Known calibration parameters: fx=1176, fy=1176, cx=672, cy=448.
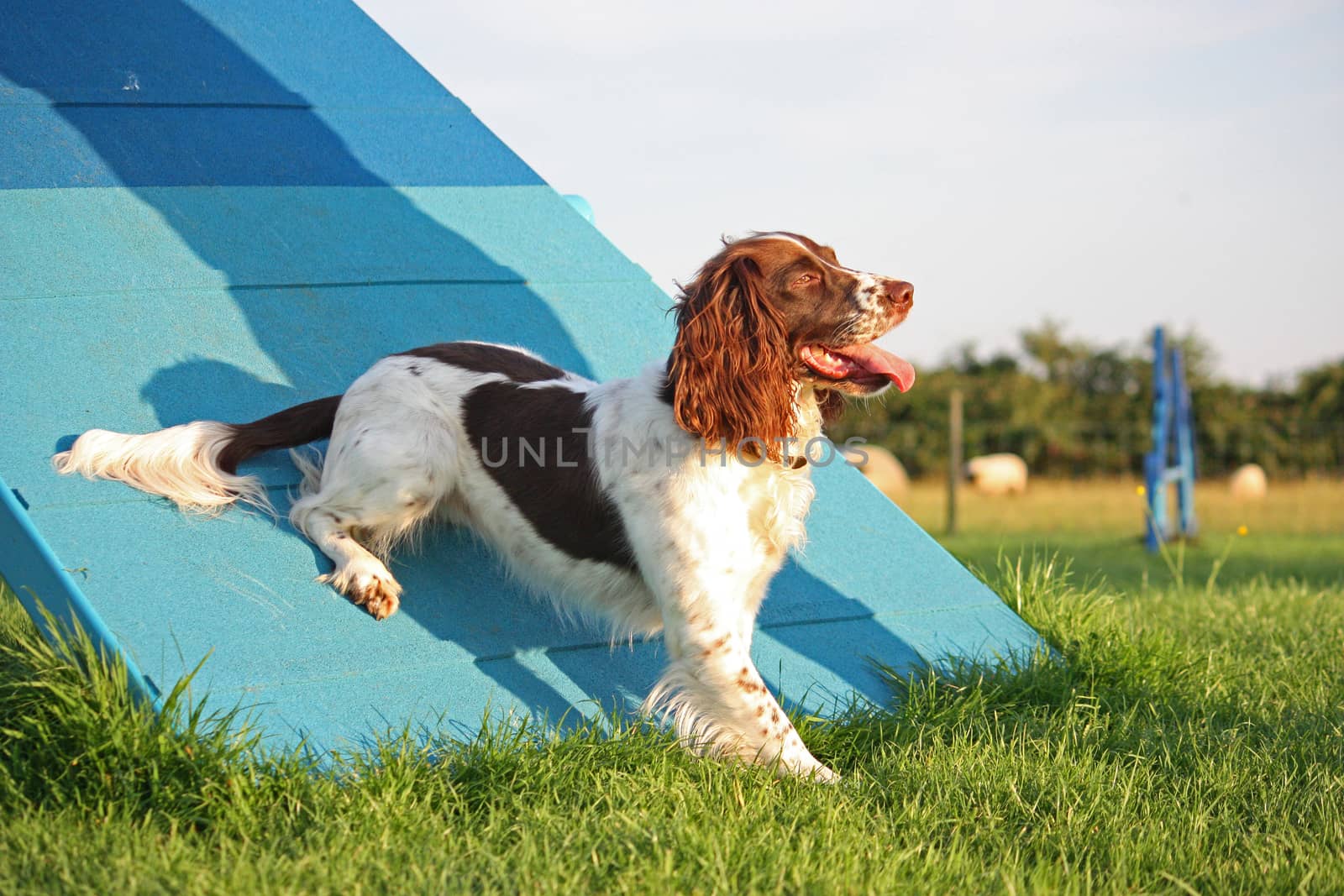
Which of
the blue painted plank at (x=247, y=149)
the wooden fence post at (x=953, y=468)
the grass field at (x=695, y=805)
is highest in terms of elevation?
the blue painted plank at (x=247, y=149)

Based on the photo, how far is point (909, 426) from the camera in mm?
18141

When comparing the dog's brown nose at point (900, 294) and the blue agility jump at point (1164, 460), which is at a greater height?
the dog's brown nose at point (900, 294)

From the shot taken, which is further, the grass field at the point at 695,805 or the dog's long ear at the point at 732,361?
the dog's long ear at the point at 732,361

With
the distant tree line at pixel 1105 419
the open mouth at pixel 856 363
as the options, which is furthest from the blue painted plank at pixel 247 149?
→ the distant tree line at pixel 1105 419

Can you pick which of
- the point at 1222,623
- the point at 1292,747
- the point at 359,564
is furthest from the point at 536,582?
the point at 1222,623

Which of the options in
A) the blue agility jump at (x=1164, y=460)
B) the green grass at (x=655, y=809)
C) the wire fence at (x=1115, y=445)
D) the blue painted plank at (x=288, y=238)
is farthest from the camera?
the wire fence at (x=1115, y=445)

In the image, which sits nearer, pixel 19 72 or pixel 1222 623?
pixel 19 72

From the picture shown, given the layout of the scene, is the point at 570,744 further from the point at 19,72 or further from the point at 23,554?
the point at 19,72

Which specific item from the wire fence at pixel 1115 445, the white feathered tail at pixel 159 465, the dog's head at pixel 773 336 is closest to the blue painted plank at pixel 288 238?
the white feathered tail at pixel 159 465

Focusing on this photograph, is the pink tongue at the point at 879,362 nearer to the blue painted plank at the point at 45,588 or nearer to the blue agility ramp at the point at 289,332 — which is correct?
the blue agility ramp at the point at 289,332

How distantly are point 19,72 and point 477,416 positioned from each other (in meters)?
2.37

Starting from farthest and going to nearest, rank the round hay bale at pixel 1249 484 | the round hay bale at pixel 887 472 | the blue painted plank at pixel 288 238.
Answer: the round hay bale at pixel 887 472 → the round hay bale at pixel 1249 484 → the blue painted plank at pixel 288 238

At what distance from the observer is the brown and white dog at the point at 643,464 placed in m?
2.92

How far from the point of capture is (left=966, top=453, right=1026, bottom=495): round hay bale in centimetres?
1697
